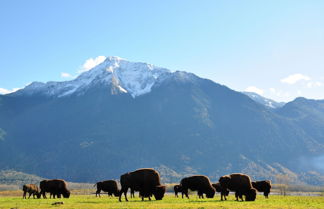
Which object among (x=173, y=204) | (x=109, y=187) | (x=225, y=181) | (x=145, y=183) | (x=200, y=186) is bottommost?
(x=173, y=204)

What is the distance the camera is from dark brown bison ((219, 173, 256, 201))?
46.5 meters

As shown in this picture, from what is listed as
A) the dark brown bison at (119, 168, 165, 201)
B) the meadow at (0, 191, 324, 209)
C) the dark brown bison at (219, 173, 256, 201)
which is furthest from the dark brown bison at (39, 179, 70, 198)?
the dark brown bison at (219, 173, 256, 201)

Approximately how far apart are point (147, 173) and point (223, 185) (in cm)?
1035

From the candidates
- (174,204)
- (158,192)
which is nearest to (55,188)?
(158,192)

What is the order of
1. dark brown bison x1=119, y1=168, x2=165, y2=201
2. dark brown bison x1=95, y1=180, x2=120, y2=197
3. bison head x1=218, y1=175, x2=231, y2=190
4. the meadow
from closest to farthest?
the meadow, dark brown bison x1=119, y1=168, x2=165, y2=201, bison head x1=218, y1=175, x2=231, y2=190, dark brown bison x1=95, y1=180, x2=120, y2=197

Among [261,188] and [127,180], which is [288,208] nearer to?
[127,180]

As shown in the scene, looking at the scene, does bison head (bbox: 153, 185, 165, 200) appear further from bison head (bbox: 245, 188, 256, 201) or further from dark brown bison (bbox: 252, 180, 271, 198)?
dark brown bison (bbox: 252, 180, 271, 198)

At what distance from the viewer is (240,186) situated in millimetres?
47000

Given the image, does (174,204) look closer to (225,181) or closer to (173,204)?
(173,204)

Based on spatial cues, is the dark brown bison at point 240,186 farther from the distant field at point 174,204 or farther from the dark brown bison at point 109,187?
the dark brown bison at point 109,187

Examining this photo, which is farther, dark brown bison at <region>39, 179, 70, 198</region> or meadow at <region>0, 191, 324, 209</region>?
dark brown bison at <region>39, 179, 70, 198</region>

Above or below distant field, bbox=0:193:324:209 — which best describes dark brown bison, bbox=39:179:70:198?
above

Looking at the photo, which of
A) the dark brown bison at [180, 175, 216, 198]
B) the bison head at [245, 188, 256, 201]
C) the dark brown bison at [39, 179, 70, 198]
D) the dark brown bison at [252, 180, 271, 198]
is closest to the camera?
the bison head at [245, 188, 256, 201]

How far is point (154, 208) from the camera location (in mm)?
33844
